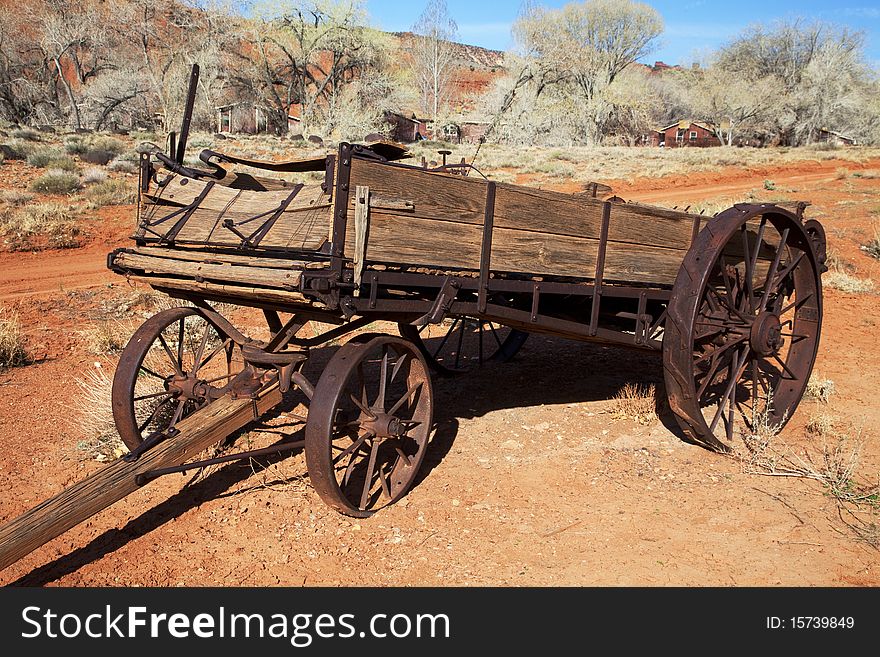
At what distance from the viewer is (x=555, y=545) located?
132 inches

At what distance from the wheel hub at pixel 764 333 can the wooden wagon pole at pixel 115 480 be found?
307cm

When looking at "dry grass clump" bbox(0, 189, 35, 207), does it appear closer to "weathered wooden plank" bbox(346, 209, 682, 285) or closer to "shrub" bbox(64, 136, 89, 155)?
"shrub" bbox(64, 136, 89, 155)

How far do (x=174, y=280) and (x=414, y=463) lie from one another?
164 cm

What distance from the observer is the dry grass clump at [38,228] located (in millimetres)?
11281

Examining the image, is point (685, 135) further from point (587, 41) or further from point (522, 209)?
point (522, 209)

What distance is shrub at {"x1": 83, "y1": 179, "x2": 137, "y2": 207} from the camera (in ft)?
47.0

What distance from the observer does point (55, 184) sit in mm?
14805

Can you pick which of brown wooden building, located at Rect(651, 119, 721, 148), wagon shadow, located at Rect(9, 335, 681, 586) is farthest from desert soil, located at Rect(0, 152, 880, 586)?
brown wooden building, located at Rect(651, 119, 721, 148)

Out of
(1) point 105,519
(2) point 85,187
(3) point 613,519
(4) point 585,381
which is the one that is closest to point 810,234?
(4) point 585,381

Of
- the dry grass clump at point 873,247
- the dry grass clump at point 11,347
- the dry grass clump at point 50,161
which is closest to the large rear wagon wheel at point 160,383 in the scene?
the dry grass clump at point 11,347

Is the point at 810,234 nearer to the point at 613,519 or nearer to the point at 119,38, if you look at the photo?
the point at 613,519

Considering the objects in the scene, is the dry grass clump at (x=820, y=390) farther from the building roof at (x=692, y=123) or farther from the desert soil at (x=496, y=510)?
the building roof at (x=692, y=123)

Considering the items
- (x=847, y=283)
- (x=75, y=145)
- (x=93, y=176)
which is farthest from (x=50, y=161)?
(x=847, y=283)

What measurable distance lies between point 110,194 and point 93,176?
7.06 feet
